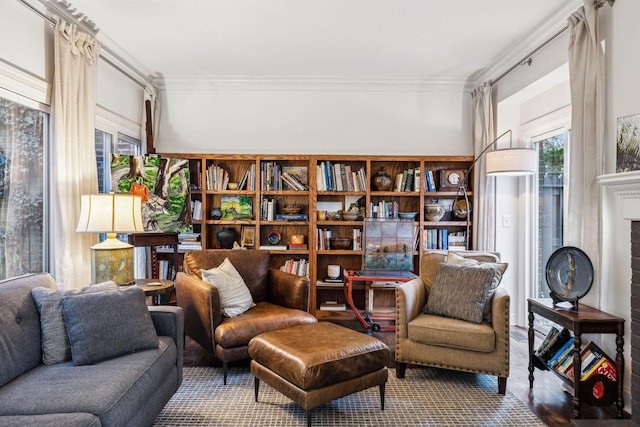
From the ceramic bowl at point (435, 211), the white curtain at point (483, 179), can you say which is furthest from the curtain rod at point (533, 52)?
the ceramic bowl at point (435, 211)

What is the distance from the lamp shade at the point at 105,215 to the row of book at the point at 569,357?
302 centimetres

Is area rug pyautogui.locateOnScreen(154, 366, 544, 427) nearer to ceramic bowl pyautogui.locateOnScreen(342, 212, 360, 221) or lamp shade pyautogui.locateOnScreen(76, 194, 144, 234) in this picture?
lamp shade pyautogui.locateOnScreen(76, 194, 144, 234)

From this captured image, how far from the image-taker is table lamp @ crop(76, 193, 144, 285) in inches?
112

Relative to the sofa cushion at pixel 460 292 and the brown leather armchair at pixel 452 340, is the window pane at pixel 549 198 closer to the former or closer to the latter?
the sofa cushion at pixel 460 292

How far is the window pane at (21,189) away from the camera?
2.71 m

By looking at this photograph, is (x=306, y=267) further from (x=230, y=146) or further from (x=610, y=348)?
(x=610, y=348)

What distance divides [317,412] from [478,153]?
10.7 feet

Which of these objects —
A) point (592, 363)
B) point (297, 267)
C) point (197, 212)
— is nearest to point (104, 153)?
point (197, 212)

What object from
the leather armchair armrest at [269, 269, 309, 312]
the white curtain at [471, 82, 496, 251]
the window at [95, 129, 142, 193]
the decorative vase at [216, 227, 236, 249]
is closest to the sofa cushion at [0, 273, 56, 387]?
the leather armchair armrest at [269, 269, 309, 312]

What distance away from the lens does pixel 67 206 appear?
10.0 feet

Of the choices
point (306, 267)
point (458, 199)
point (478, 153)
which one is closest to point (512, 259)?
point (458, 199)

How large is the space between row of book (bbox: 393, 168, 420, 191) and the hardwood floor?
1758 mm

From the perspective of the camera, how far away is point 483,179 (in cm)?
440

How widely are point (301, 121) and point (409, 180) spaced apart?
55.2 inches
